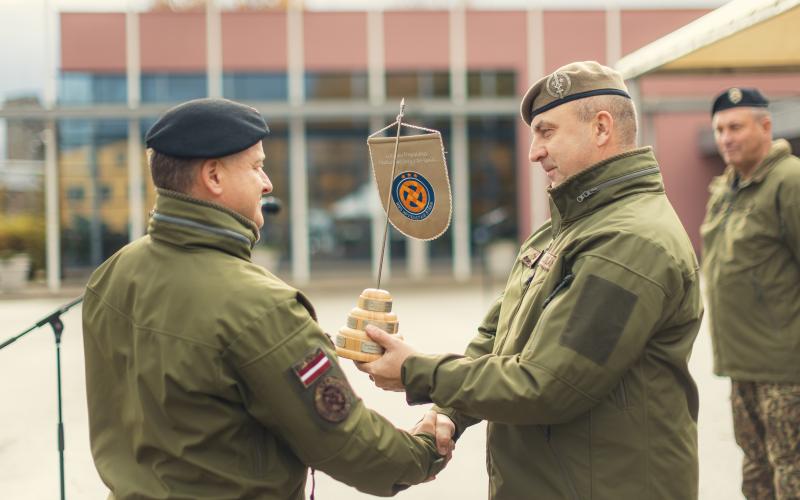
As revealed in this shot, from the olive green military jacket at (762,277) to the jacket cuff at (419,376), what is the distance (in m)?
2.36

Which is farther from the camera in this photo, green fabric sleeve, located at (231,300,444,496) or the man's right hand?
the man's right hand

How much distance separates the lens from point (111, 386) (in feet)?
6.16

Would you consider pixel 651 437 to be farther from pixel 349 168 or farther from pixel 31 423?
pixel 349 168

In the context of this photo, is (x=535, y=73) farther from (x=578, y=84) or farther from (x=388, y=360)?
(x=388, y=360)

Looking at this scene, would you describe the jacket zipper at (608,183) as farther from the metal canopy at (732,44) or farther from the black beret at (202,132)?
the metal canopy at (732,44)

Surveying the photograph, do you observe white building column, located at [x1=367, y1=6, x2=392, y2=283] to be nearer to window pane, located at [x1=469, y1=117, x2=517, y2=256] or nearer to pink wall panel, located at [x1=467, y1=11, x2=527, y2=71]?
pink wall panel, located at [x1=467, y1=11, x2=527, y2=71]

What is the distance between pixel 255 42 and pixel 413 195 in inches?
783

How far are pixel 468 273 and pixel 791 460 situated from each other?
17.7 metres

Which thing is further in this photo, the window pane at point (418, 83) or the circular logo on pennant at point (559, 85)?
the window pane at point (418, 83)

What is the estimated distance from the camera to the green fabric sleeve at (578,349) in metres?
1.88

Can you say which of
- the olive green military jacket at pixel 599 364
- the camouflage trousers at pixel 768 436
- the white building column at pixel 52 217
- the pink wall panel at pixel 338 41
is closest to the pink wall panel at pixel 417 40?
the pink wall panel at pixel 338 41

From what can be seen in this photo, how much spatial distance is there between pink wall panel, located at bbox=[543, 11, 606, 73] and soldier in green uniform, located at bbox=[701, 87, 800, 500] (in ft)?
59.7

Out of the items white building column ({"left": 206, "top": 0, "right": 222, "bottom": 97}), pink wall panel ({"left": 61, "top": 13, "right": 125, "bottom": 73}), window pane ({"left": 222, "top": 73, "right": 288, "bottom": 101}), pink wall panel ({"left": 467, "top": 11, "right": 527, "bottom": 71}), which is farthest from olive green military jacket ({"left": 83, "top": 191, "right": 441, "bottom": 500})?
pink wall panel ({"left": 61, "top": 13, "right": 125, "bottom": 73})

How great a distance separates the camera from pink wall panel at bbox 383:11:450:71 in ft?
69.8
